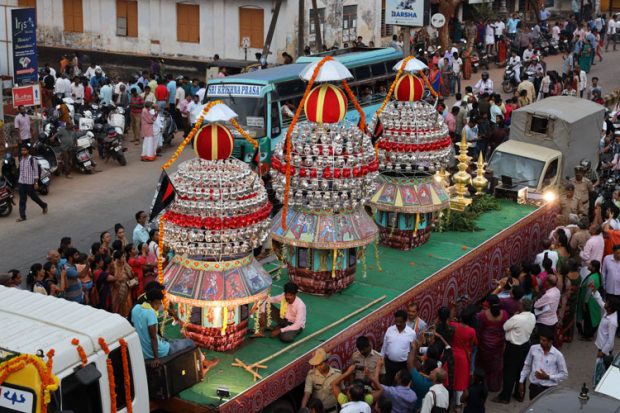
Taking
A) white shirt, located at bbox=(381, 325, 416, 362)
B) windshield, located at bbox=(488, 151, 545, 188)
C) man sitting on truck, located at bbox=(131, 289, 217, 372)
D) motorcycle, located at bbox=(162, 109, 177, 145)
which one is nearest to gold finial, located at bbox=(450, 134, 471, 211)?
windshield, located at bbox=(488, 151, 545, 188)

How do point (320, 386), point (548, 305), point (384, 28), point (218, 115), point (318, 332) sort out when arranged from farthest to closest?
1. point (384, 28)
2. point (548, 305)
3. point (318, 332)
4. point (218, 115)
5. point (320, 386)

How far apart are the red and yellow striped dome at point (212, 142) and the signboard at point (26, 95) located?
40.8ft

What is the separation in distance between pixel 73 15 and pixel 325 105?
23.5 metres

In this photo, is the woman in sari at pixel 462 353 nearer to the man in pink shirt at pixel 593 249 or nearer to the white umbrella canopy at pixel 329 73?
the white umbrella canopy at pixel 329 73

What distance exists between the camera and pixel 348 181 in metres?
10.7

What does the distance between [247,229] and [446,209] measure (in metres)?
5.26

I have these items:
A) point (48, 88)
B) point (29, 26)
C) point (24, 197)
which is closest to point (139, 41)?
point (48, 88)

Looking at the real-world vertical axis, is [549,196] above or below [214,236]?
below

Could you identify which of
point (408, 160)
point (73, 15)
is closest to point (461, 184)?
point (408, 160)

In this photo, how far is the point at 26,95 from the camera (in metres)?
21.1

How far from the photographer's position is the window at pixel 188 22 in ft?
101

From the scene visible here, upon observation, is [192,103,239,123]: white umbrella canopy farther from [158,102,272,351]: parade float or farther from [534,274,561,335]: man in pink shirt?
[534,274,561,335]: man in pink shirt

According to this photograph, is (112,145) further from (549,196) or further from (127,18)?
(127,18)

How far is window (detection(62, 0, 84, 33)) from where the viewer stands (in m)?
32.2
